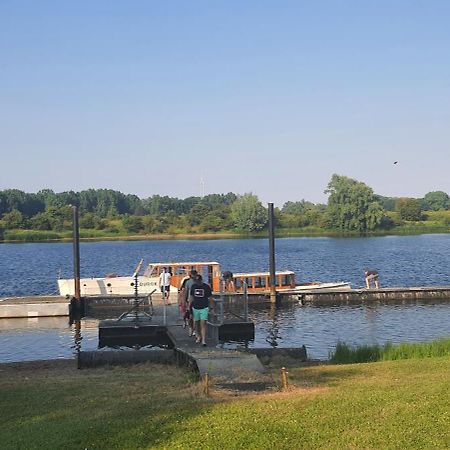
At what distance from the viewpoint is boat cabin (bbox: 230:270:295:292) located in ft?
139

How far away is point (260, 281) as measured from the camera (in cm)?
4338

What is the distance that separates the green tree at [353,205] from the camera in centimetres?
13425

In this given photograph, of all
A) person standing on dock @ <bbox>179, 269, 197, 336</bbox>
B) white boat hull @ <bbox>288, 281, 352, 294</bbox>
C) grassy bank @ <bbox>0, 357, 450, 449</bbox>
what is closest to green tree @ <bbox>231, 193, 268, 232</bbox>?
white boat hull @ <bbox>288, 281, 352, 294</bbox>

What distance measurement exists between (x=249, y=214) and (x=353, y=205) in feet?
87.5

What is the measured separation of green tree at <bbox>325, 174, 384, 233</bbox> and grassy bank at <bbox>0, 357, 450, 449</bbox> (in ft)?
396

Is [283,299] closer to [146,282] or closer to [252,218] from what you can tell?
[146,282]

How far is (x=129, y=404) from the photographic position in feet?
40.1

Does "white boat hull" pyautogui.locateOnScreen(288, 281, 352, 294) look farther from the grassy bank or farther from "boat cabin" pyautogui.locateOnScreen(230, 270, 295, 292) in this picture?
the grassy bank

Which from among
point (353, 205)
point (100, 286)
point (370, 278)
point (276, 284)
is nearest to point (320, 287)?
point (276, 284)

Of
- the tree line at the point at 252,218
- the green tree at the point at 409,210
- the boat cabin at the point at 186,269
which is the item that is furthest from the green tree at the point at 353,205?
the boat cabin at the point at 186,269

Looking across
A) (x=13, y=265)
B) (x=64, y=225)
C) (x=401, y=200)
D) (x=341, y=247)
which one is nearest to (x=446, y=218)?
(x=401, y=200)

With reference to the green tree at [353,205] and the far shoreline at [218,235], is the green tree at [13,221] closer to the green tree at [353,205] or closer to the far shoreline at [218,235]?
the far shoreline at [218,235]

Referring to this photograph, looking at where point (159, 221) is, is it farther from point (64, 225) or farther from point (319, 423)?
point (319, 423)

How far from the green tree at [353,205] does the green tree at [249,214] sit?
685 inches
